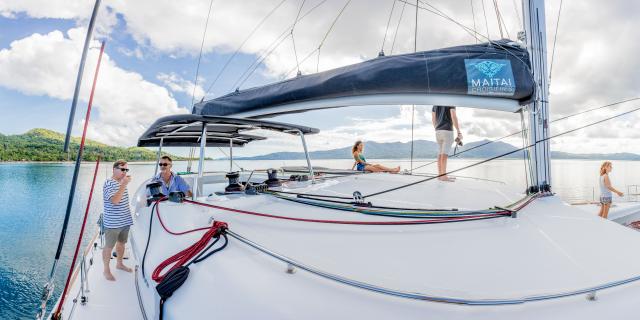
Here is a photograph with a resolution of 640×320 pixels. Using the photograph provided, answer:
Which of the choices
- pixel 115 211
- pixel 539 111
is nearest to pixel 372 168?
pixel 539 111

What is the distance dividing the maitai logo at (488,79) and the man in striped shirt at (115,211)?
3.86 metres

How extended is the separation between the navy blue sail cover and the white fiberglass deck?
3.87 feet

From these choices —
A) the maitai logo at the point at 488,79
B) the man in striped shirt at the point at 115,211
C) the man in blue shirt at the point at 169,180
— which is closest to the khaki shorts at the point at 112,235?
the man in striped shirt at the point at 115,211

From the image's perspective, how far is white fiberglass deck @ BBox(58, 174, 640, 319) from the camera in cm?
118

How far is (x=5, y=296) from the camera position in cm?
760

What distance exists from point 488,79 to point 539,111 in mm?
857

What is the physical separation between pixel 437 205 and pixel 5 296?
10.8m

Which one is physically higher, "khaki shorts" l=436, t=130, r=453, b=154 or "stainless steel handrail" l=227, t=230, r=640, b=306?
"khaki shorts" l=436, t=130, r=453, b=154

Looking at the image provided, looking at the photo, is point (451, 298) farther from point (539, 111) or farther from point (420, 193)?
point (539, 111)

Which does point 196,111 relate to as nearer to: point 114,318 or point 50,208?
point 114,318

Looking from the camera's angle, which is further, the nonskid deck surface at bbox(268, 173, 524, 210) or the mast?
the mast

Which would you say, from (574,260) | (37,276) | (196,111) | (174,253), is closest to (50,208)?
(37,276)

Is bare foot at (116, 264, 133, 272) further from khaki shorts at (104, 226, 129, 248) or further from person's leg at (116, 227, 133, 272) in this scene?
khaki shorts at (104, 226, 129, 248)

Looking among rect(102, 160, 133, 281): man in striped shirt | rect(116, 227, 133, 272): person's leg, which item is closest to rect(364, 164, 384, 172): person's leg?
rect(102, 160, 133, 281): man in striped shirt
